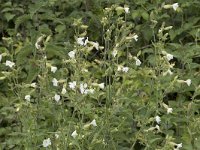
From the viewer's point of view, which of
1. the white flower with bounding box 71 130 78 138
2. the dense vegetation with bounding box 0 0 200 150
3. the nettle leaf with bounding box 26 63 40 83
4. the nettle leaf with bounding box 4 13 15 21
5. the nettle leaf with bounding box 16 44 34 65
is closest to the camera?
the white flower with bounding box 71 130 78 138

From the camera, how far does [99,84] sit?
3.26m

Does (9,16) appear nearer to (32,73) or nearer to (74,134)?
(32,73)

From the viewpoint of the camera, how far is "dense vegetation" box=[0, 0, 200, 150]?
122 inches

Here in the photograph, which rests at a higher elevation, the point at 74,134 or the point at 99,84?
the point at 99,84

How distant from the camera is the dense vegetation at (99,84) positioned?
311 cm

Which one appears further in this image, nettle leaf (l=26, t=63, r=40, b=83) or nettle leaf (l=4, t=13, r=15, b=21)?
nettle leaf (l=4, t=13, r=15, b=21)

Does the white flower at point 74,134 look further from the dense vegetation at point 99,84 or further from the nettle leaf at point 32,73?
the nettle leaf at point 32,73

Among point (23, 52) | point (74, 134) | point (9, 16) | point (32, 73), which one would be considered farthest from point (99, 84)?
point (9, 16)

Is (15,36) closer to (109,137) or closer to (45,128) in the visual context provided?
(45,128)

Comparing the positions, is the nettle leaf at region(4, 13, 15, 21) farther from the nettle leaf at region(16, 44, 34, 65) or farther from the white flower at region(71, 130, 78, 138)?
the white flower at region(71, 130, 78, 138)

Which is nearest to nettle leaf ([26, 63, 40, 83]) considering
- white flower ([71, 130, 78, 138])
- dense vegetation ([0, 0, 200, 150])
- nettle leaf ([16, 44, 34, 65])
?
dense vegetation ([0, 0, 200, 150])

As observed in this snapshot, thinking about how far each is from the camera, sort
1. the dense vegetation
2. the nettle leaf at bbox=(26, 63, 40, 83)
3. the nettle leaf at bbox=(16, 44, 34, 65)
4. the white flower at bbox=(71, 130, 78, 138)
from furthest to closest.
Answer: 1. the nettle leaf at bbox=(16, 44, 34, 65)
2. the nettle leaf at bbox=(26, 63, 40, 83)
3. the dense vegetation
4. the white flower at bbox=(71, 130, 78, 138)

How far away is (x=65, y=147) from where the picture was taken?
9.68 ft

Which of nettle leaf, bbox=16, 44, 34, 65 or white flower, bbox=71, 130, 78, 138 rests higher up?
nettle leaf, bbox=16, 44, 34, 65
